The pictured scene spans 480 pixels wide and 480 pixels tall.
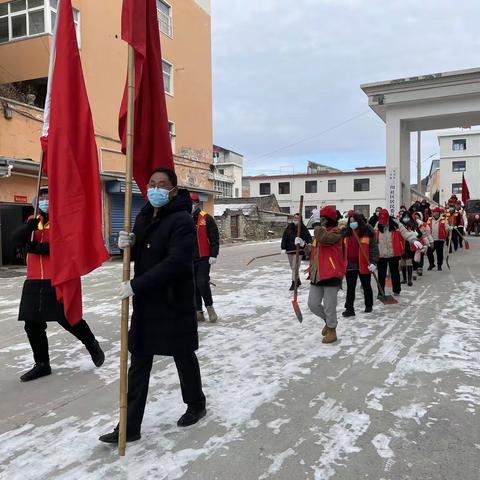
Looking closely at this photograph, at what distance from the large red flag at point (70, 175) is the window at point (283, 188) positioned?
2182 inches

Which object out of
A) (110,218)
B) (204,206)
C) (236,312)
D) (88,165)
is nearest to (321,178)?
(204,206)

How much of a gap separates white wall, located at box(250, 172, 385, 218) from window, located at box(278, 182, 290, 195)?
0.27 m

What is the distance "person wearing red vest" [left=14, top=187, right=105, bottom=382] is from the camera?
15.1ft

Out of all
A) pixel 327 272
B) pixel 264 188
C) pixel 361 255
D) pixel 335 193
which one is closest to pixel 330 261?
pixel 327 272

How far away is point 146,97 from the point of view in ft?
12.0

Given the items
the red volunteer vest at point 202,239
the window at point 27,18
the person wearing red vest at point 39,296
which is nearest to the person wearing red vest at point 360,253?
the red volunteer vest at point 202,239

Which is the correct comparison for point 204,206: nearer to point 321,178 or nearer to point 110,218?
point 110,218

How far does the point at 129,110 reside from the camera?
3340 mm

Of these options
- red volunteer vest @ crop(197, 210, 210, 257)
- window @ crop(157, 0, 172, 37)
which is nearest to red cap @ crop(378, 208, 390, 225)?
red volunteer vest @ crop(197, 210, 210, 257)

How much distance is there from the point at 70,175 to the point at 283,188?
2206 inches

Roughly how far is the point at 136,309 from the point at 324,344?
3106 millimetres

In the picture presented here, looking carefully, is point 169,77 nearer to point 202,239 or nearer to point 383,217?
point 383,217

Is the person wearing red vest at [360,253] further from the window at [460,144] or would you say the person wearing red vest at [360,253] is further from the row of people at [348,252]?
the window at [460,144]

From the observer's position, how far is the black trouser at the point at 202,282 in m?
7.20
